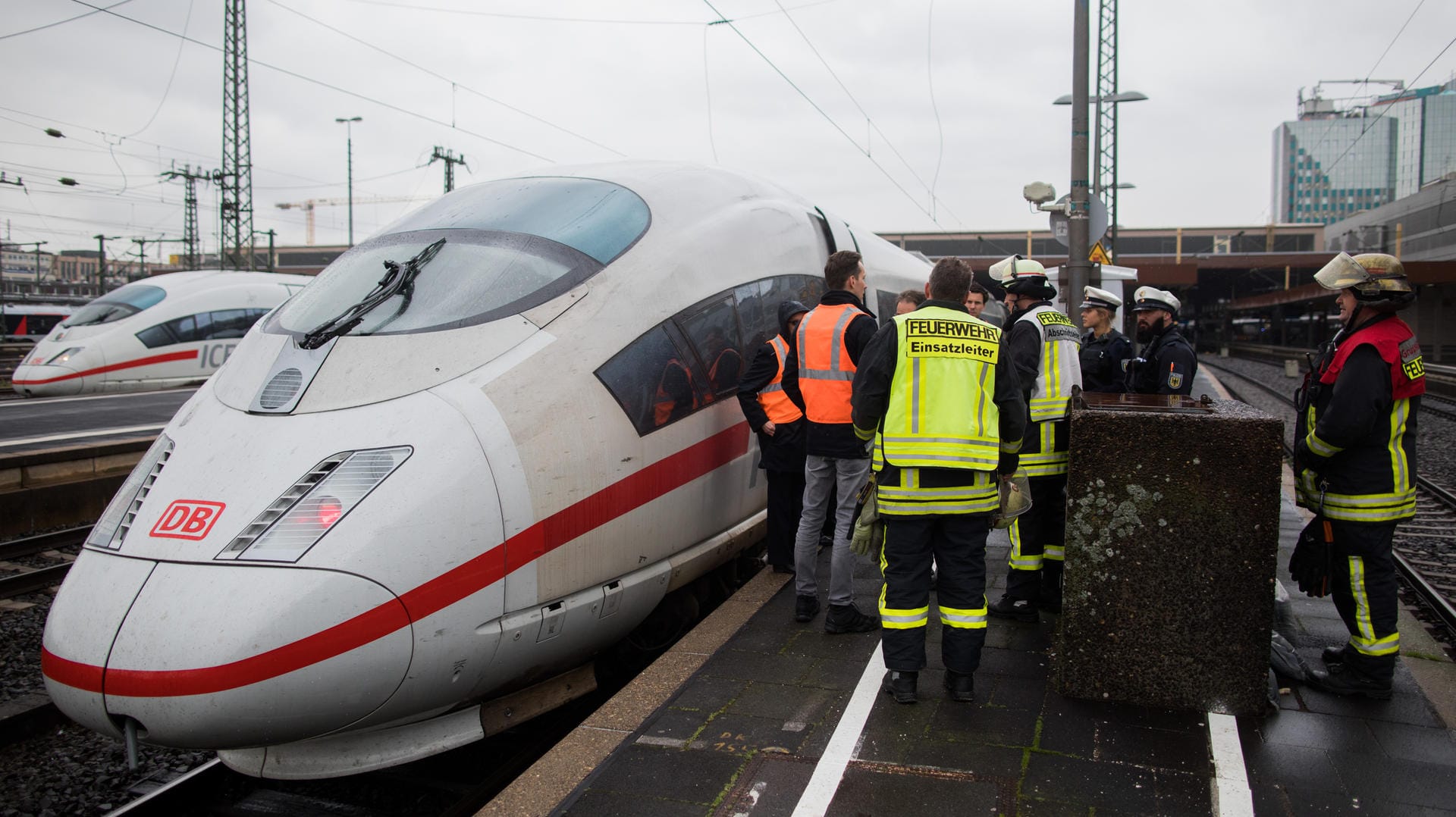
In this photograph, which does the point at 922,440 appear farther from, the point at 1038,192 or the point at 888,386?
the point at 1038,192

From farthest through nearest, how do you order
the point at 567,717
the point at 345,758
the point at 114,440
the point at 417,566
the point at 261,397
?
the point at 114,440 < the point at 567,717 < the point at 261,397 < the point at 345,758 < the point at 417,566

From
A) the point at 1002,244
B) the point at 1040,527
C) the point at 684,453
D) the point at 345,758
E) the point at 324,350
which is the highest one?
the point at 1002,244

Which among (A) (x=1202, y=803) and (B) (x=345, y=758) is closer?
(A) (x=1202, y=803)

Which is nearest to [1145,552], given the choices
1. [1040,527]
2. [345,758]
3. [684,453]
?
[1040,527]

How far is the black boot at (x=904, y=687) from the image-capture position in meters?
4.01

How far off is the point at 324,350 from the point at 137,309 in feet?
58.7

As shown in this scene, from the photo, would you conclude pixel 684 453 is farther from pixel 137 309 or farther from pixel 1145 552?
pixel 137 309

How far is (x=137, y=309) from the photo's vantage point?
752 inches

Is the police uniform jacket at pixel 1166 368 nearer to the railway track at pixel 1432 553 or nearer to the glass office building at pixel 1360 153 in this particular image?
the railway track at pixel 1432 553

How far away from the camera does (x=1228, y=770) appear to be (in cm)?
338

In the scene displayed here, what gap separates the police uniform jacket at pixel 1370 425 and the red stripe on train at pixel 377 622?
2807 mm

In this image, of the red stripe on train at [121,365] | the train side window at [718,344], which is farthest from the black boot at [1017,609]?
the red stripe on train at [121,365]

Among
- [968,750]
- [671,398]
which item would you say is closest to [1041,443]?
[671,398]

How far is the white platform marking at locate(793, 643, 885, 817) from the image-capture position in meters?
3.23
